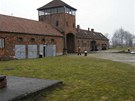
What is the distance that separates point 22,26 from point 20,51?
4825mm

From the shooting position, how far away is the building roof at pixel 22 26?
3402 centimetres

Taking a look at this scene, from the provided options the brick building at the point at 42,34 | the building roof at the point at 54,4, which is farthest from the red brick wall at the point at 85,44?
the building roof at the point at 54,4

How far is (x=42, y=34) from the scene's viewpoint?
40.1 metres

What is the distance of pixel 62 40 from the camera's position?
48.1 meters

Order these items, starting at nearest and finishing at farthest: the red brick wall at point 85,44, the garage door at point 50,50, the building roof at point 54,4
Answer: the garage door at point 50,50
the building roof at point 54,4
the red brick wall at point 85,44

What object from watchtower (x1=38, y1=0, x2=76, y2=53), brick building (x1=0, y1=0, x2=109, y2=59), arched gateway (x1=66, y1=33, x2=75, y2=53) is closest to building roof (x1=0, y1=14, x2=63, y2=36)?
brick building (x1=0, y1=0, x2=109, y2=59)

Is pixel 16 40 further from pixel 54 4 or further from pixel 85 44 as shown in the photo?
pixel 85 44

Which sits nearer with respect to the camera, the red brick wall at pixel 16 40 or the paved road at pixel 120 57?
the paved road at pixel 120 57

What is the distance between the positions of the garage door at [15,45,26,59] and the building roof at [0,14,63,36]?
2197 millimetres

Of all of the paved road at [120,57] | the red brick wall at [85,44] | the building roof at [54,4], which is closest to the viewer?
the paved road at [120,57]

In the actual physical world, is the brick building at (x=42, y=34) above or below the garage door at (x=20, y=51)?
above

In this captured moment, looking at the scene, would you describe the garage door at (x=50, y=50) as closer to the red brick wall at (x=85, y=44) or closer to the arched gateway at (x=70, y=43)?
the arched gateway at (x=70, y=43)

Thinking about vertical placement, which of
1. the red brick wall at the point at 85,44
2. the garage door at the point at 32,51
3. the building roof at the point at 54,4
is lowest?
the garage door at the point at 32,51

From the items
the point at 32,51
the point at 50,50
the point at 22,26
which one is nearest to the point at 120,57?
the point at 50,50
